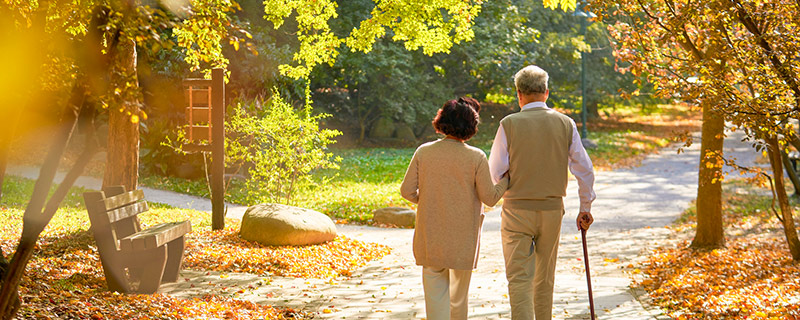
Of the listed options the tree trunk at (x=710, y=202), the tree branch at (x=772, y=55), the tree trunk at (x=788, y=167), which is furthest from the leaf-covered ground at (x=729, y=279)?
the tree branch at (x=772, y=55)

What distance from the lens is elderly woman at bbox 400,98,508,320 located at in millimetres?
4973

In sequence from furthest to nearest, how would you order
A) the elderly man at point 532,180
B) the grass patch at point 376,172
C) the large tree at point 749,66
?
the grass patch at point 376,172, the large tree at point 749,66, the elderly man at point 532,180

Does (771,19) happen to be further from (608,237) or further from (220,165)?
(220,165)

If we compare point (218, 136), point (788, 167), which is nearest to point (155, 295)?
point (218, 136)

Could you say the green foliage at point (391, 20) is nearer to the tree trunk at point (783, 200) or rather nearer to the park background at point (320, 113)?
the park background at point (320, 113)

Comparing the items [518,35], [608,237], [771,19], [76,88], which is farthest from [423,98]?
[76,88]

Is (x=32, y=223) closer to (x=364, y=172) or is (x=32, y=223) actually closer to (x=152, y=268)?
(x=152, y=268)

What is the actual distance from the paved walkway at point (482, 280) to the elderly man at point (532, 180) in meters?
1.29

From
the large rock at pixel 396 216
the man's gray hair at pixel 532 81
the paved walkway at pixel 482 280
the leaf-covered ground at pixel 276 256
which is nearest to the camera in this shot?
the man's gray hair at pixel 532 81

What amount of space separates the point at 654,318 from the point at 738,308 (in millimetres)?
868

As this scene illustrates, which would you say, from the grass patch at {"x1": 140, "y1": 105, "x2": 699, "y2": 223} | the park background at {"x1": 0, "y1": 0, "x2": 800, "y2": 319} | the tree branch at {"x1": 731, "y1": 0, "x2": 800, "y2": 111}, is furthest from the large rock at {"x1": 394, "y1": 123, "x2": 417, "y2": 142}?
the tree branch at {"x1": 731, "y1": 0, "x2": 800, "y2": 111}

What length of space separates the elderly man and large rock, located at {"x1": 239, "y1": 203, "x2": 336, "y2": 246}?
5.14m

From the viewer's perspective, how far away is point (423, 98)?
2966 cm

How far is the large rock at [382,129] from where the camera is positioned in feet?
103
